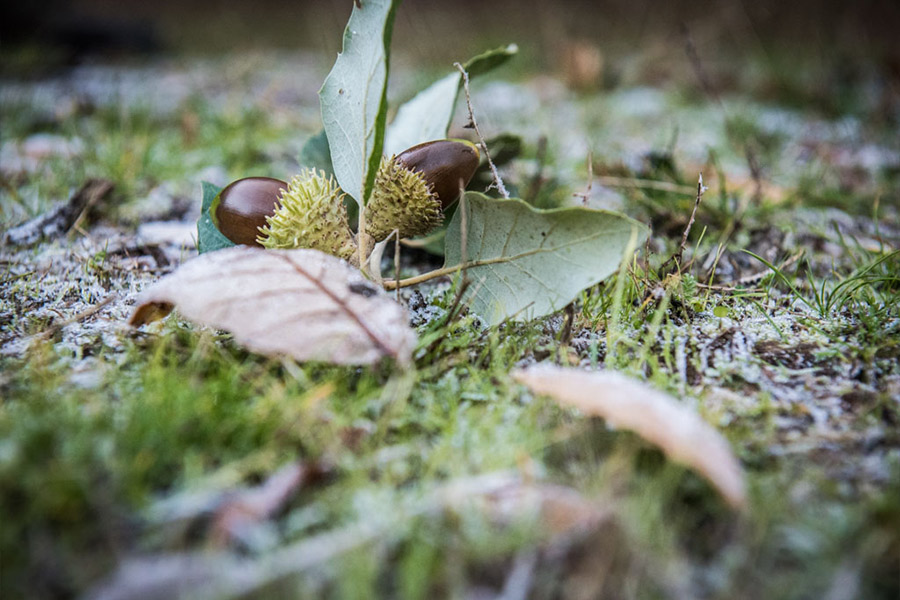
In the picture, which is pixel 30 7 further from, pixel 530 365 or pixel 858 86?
pixel 858 86

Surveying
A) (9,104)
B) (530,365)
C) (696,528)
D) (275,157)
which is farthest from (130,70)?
(696,528)

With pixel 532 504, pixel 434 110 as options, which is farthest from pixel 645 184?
pixel 532 504

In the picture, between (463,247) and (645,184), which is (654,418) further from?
(645,184)

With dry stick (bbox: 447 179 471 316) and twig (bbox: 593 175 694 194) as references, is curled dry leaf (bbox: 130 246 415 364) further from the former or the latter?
twig (bbox: 593 175 694 194)

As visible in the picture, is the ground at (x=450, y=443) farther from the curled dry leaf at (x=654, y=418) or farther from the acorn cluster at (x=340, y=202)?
the acorn cluster at (x=340, y=202)

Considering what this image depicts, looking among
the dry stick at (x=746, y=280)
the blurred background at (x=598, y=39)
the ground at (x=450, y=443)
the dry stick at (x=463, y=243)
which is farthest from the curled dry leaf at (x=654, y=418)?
the blurred background at (x=598, y=39)

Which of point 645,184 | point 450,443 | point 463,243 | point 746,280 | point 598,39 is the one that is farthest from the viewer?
point 598,39
